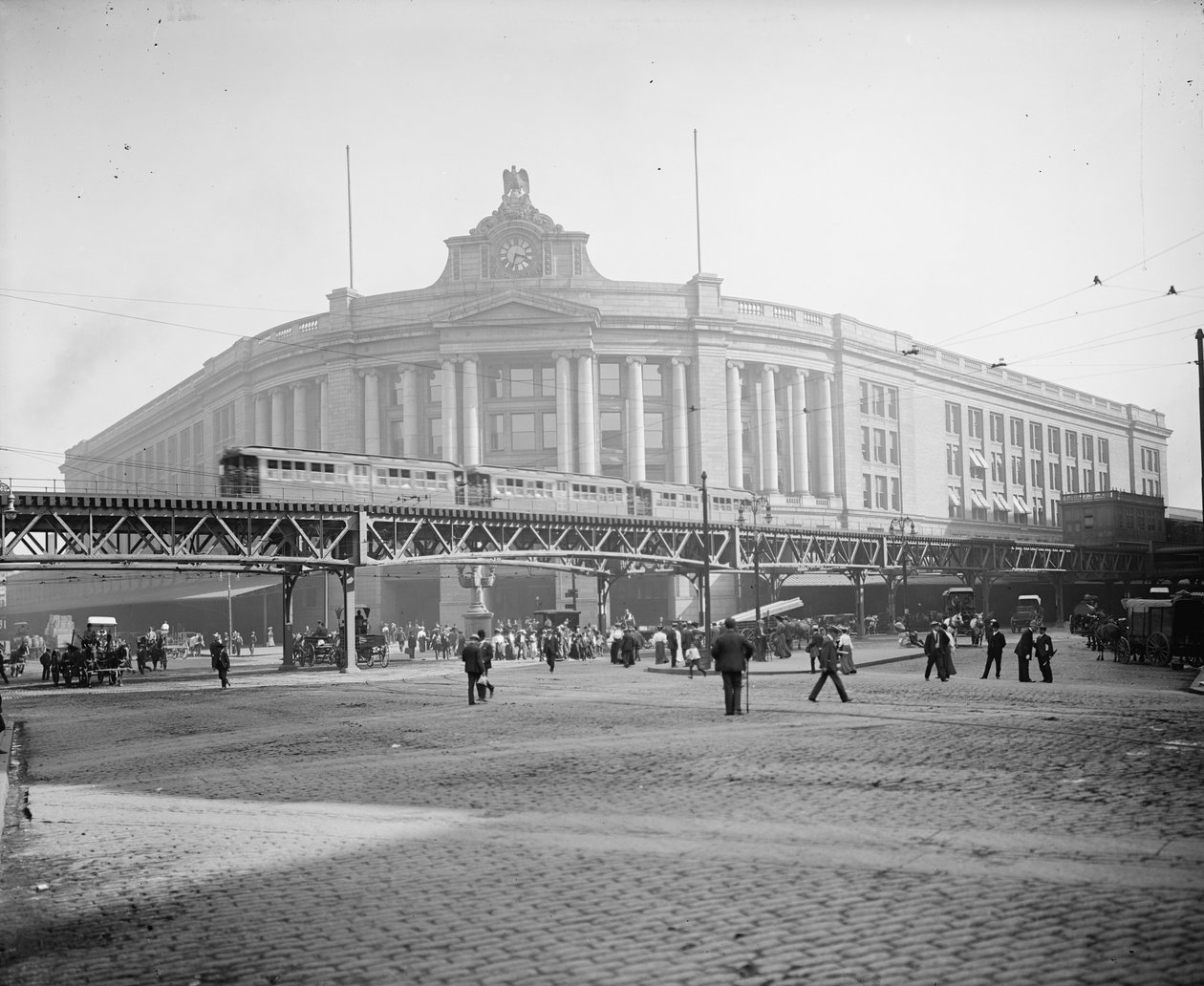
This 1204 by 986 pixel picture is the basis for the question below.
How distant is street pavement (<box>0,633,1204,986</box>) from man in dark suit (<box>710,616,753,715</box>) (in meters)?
1.14

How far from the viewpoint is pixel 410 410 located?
91625mm

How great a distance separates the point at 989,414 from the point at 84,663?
102971 millimetres

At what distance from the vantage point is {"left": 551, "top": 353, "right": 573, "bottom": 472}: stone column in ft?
293

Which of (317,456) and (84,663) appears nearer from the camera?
(84,663)

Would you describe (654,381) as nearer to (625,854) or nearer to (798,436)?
(798,436)

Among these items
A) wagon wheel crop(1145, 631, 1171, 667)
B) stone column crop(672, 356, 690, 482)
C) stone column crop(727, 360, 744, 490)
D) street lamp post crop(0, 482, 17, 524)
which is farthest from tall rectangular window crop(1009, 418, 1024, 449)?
street lamp post crop(0, 482, 17, 524)

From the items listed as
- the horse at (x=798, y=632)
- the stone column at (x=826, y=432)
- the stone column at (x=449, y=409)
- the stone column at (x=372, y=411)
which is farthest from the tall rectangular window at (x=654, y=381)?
the horse at (x=798, y=632)

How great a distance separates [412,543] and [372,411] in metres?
35.5

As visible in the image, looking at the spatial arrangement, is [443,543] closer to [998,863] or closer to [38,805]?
[38,805]

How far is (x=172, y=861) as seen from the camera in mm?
10406

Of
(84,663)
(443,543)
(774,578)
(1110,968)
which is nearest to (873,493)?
(774,578)

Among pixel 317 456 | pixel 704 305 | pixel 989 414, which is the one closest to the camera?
pixel 317 456

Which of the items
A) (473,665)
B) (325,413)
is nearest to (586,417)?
(325,413)

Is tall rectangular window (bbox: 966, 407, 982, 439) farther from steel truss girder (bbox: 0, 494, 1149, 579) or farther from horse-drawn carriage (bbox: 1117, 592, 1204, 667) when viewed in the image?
horse-drawn carriage (bbox: 1117, 592, 1204, 667)
